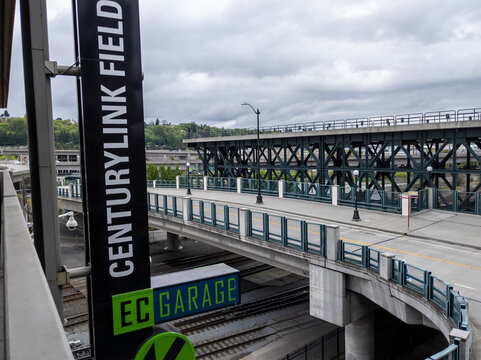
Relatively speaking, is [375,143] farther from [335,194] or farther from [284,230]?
[284,230]

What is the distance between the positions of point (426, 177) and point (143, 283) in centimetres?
3060

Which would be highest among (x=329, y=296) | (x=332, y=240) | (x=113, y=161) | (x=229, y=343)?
(x=113, y=161)

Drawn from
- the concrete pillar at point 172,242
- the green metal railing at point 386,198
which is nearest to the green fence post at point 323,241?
the green metal railing at point 386,198

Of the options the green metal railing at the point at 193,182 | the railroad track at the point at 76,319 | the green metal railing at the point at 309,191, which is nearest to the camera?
the railroad track at the point at 76,319

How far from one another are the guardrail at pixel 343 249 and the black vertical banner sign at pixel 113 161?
5.06 metres

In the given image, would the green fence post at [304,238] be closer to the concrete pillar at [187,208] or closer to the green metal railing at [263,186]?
the concrete pillar at [187,208]

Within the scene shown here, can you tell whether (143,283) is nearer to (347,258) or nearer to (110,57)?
(110,57)

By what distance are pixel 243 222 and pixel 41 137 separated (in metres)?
15.6

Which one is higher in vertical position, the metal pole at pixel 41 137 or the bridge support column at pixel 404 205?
the metal pole at pixel 41 137

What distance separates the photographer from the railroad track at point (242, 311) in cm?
2242

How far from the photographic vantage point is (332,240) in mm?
14977

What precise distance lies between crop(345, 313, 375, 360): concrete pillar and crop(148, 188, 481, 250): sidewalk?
5.72 meters

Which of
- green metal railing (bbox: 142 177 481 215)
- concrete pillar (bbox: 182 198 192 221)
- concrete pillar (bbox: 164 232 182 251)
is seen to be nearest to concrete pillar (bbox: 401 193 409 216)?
green metal railing (bbox: 142 177 481 215)

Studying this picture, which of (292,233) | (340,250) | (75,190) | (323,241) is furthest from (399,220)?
(75,190)
